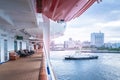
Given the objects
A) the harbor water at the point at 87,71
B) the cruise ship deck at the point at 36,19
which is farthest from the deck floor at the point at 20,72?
the harbor water at the point at 87,71

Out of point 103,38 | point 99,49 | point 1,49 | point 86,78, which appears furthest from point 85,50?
point 1,49

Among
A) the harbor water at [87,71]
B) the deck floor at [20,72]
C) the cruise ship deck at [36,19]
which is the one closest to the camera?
the cruise ship deck at [36,19]

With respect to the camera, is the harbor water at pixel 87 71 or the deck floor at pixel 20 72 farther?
the harbor water at pixel 87 71

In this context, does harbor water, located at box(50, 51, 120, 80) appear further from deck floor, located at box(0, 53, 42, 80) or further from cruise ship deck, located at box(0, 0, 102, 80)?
deck floor, located at box(0, 53, 42, 80)

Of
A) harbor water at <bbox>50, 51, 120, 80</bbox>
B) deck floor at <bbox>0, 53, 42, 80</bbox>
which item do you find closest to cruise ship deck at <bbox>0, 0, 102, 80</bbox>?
deck floor at <bbox>0, 53, 42, 80</bbox>

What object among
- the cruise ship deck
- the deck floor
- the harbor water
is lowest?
the harbor water

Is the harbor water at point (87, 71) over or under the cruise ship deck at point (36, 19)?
under

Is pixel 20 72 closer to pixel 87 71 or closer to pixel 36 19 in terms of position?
pixel 36 19

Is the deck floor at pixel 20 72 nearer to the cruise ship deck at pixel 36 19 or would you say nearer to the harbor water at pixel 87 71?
the cruise ship deck at pixel 36 19

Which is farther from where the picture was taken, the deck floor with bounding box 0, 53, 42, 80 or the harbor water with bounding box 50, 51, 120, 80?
the harbor water with bounding box 50, 51, 120, 80

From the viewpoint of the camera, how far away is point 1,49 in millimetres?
12047

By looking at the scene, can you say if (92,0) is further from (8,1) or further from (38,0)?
(8,1)

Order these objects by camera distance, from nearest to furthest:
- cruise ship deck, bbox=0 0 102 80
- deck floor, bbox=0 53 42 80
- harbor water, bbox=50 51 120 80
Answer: cruise ship deck, bbox=0 0 102 80
deck floor, bbox=0 53 42 80
harbor water, bbox=50 51 120 80

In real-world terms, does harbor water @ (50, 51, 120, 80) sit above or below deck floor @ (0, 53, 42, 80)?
below
